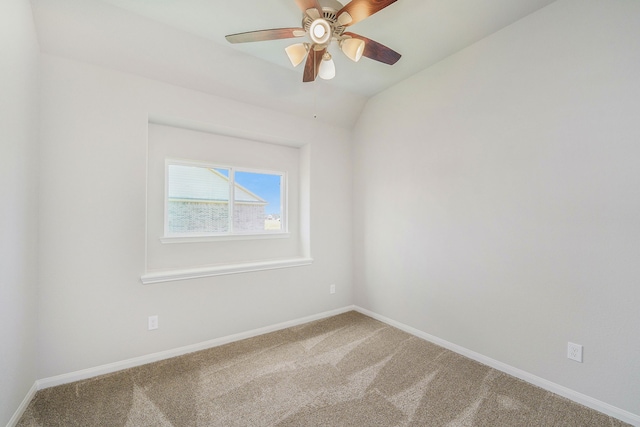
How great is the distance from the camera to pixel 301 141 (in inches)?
131

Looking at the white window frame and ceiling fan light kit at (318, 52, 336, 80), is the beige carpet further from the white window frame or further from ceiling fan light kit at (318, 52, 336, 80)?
ceiling fan light kit at (318, 52, 336, 80)

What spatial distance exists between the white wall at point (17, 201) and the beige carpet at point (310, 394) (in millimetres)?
366

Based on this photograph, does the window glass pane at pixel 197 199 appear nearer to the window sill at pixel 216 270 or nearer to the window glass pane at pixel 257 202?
the window glass pane at pixel 257 202

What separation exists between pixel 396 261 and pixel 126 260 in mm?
2653

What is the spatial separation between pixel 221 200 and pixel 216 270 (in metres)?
0.82

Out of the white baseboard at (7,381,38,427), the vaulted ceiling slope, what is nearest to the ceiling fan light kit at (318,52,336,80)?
the vaulted ceiling slope

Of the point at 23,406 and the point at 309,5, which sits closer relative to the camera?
the point at 309,5

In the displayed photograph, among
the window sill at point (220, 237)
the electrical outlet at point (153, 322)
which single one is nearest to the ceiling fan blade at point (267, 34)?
the window sill at point (220, 237)

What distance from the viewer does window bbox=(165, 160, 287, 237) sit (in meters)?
2.79

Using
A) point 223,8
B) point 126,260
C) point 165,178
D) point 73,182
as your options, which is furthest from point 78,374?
point 223,8

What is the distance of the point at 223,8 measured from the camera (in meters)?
1.96

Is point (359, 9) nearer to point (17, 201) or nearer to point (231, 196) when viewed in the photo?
point (231, 196)

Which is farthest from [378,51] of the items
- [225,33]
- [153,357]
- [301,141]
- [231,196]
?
[153,357]

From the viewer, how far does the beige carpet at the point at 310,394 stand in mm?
1673
